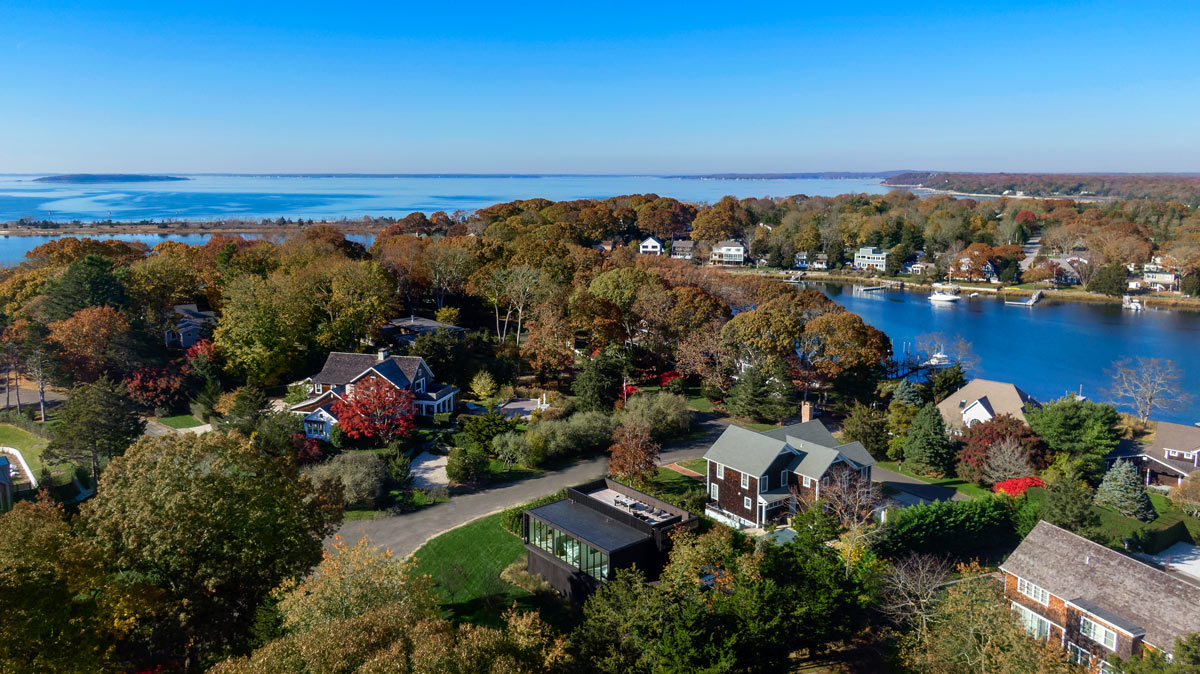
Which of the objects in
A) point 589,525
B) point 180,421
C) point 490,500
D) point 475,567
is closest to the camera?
point 589,525

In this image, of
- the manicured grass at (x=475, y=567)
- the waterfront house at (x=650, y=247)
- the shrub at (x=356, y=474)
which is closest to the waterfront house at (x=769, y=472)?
the manicured grass at (x=475, y=567)

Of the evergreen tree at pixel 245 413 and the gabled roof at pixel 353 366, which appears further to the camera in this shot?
the gabled roof at pixel 353 366

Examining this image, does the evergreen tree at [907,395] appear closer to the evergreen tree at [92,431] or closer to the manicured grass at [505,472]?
the manicured grass at [505,472]

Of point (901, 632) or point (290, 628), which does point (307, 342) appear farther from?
point (901, 632)

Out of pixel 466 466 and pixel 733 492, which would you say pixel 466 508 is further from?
pixel 733 492

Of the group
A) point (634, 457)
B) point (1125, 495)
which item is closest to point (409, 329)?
point (634, 457)
